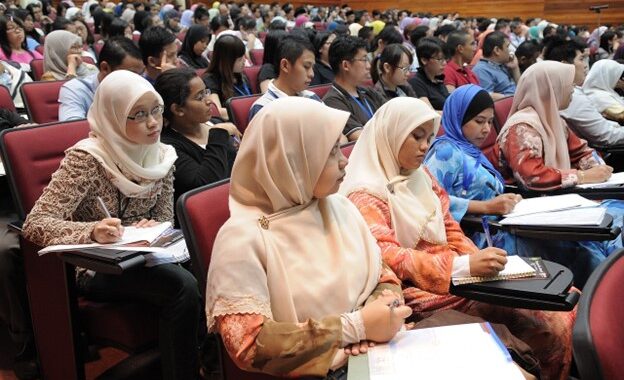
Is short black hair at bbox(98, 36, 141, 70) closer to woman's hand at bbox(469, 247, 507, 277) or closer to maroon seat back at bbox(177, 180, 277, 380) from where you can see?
maroon seat back at bbox(177, 180, 277, 380)

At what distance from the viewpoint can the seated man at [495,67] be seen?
4871 mm

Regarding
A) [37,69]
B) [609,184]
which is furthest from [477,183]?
[37,69]

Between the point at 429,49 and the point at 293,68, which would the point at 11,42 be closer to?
the point at 293,68

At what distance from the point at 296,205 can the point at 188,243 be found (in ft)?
0.95

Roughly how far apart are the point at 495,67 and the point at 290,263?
4.22 m

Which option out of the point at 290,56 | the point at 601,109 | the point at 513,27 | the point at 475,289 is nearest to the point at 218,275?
the point at 475,289

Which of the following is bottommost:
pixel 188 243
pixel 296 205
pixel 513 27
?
pixel 513 27

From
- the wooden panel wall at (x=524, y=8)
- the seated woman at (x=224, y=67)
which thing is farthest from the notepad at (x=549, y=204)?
the wooden panel wall at (x=524, y=8)

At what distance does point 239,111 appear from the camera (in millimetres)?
2764

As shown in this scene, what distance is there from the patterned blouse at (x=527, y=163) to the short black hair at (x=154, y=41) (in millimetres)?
2039

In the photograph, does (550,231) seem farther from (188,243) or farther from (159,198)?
(159,198)

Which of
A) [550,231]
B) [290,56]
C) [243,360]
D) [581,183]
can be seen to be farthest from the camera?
[290,56]

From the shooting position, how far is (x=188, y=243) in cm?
136

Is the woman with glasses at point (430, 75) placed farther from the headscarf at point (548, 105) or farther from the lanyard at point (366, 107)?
the headscarf at point (548, 105)
